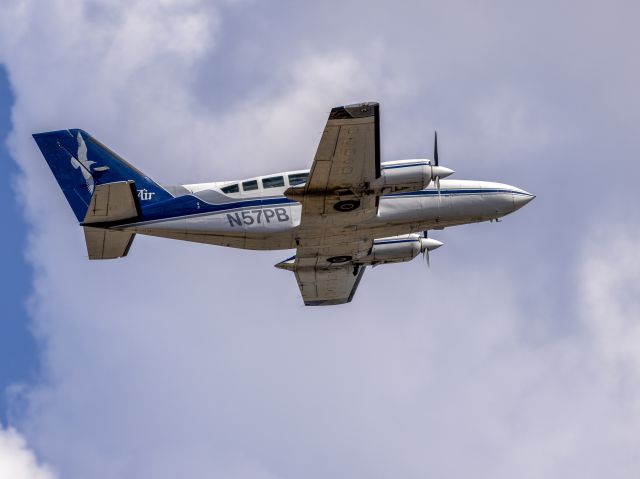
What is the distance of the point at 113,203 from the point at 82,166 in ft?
14.2

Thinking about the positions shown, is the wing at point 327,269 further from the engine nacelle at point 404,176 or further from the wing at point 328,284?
the engine nacelle at point 404,176

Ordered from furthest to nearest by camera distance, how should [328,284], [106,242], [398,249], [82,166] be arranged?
[328,284], [398,249], [82,166], [106,242]

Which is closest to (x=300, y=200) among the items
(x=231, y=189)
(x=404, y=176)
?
(x=231, y=189)

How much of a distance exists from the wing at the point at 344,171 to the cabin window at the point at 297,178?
5.73 feet

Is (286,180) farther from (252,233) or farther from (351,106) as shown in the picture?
(351,106)

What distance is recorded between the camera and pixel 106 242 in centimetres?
4297

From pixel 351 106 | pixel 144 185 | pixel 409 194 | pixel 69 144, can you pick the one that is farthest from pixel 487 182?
pixel 69 144

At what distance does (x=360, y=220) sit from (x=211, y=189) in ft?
20.0

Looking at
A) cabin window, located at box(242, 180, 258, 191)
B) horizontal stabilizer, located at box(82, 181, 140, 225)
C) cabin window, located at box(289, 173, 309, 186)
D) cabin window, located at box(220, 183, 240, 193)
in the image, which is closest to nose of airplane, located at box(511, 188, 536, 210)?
cabin window, located at box(289, 173, 309, 186)

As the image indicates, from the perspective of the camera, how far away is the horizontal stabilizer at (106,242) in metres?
42.5

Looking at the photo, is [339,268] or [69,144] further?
[339,268]

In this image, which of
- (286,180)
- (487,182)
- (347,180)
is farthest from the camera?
(487,182)

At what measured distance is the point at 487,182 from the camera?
46562 millimetres

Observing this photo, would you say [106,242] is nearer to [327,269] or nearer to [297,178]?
[297,178]
